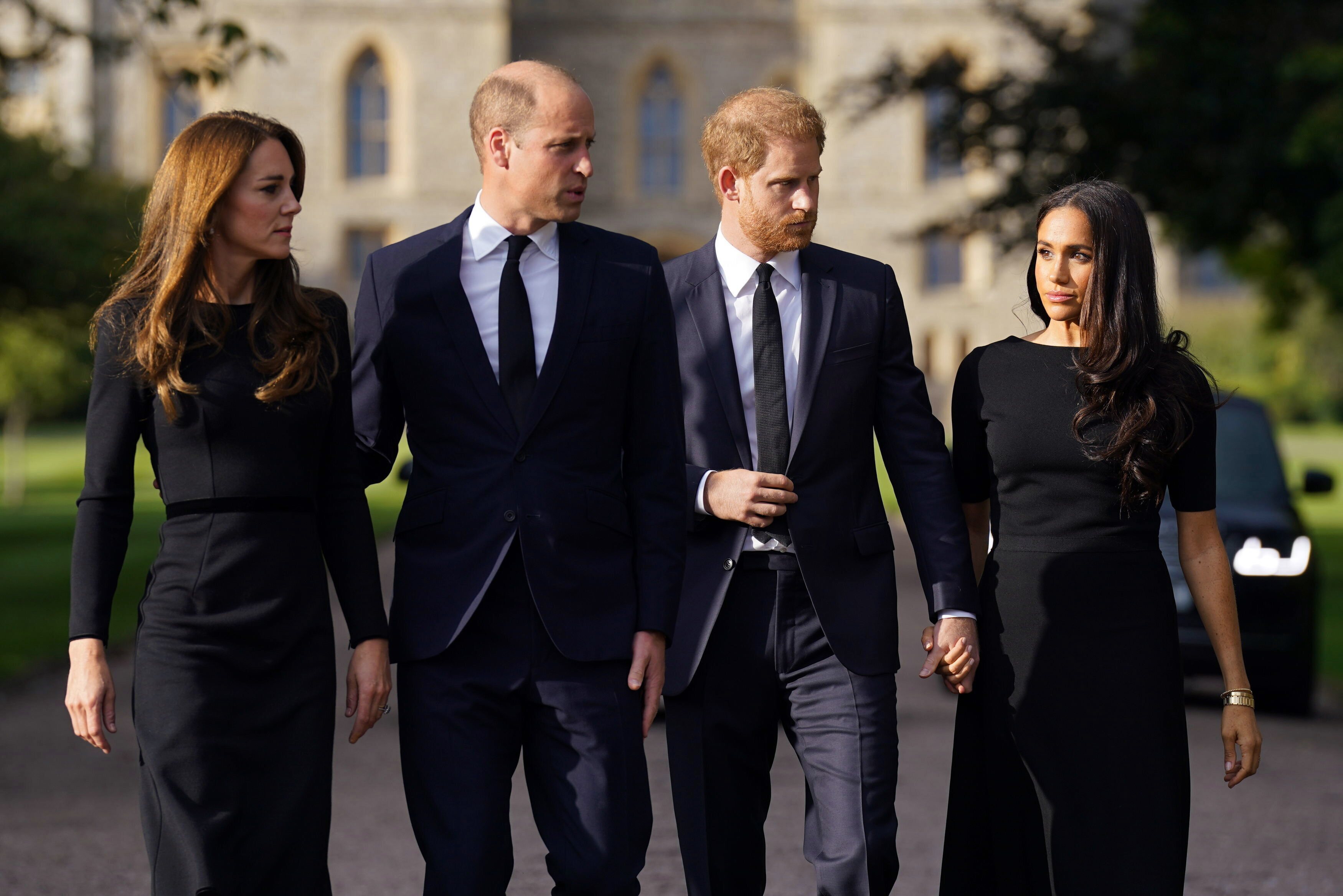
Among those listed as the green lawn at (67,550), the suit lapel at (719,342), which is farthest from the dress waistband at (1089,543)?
the green lawn at (67,550)

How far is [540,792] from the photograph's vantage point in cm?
382

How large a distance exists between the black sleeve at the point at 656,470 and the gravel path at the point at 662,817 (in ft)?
3.54

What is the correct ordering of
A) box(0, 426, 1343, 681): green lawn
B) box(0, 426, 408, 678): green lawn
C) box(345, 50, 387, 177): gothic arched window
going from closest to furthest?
box(0, 426, 408, 678): green lawn
box(0, 426, 1343, 681): green lawn
box(345, 50, 387, 177): gothic arched window

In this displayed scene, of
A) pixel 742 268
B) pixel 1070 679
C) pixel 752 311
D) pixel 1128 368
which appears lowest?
pixel 1070 679

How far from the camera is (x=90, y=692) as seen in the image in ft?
11.5

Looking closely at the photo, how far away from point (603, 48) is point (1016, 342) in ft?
159

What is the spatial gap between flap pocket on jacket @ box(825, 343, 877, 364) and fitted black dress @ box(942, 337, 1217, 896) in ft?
1.16

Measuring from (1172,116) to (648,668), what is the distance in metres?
12.7

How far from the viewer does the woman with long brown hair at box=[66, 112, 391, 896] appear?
139 inches

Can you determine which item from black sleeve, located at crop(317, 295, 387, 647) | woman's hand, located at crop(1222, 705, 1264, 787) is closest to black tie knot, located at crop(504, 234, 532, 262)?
black sleeve, located at crop(317, 295, 387, 647)

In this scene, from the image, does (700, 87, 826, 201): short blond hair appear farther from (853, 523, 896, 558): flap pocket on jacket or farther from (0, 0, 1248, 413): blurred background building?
(0, 0, 1248, 413): blurred background building

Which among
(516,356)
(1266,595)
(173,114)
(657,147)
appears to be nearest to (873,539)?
(516,356)

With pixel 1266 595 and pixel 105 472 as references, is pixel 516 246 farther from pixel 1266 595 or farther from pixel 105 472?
pixel 1266 595

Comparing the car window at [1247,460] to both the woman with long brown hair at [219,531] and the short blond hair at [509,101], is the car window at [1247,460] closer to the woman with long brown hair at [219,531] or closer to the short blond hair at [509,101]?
the short blond hair at [509,101]
